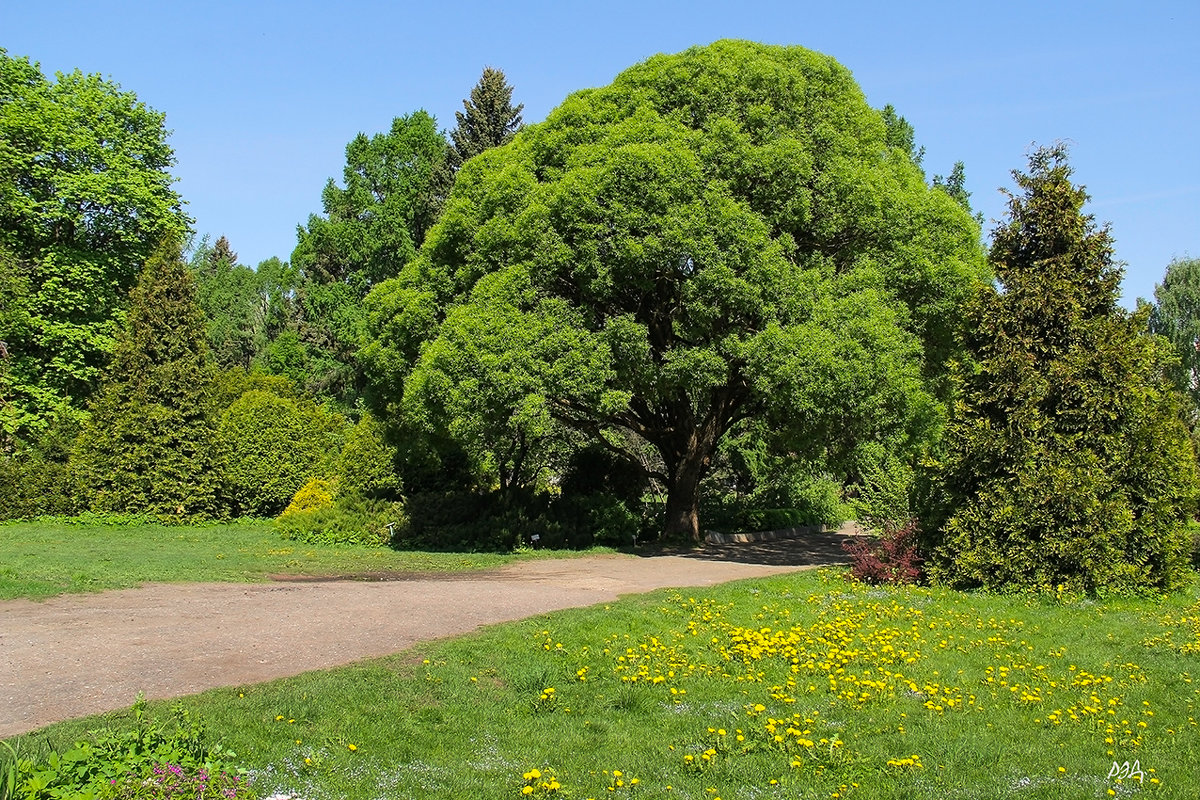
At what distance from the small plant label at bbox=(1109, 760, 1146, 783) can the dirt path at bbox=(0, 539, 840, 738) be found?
5.84m

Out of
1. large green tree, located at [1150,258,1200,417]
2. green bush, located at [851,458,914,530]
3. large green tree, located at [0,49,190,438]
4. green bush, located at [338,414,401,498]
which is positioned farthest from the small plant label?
large green tree, located at [1150,258,1200,417]

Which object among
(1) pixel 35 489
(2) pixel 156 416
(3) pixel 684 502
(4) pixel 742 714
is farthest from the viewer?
(2) pixel 156 416

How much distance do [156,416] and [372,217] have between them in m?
16.2

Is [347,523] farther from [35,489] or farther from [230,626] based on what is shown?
[230,626]

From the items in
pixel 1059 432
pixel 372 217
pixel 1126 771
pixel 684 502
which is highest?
pixel 372 217

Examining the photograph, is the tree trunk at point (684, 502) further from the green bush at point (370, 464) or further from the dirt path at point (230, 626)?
the green bush at point (370, 464)

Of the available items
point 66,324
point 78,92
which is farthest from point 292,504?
point 78,92

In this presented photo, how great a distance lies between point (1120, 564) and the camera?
11172 mm

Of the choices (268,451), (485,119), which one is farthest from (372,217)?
(268,451)

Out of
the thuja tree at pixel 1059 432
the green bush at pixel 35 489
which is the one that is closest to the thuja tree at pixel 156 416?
the green bush at pixel 35 489

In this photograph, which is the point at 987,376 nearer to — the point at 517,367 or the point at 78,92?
the point at 517,367

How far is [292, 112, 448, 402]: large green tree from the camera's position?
1400 inches

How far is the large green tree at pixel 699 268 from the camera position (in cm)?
1512

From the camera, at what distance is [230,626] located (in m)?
9.11
